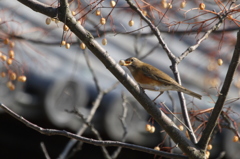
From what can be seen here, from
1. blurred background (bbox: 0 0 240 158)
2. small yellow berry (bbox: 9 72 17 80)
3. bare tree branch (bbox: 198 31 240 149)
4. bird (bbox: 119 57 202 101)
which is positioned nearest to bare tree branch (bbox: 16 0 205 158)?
bare tree branch (bbox: 198 31 240 149)

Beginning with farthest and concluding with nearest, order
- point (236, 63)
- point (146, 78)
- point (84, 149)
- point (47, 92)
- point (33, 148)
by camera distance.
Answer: point (84, 149)
point (33, 148)
point (47, 92)
point (146, 78)
point (236, 63)

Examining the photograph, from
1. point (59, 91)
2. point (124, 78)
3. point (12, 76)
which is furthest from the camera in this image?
point (59, 91)

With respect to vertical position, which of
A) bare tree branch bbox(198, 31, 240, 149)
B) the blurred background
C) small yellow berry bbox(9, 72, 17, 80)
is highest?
bare tree branch bbox(198, 31, 240, 149)

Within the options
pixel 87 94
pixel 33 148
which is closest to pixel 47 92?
pixel 87 94

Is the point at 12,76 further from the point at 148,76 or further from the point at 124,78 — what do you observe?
the point at 124,78

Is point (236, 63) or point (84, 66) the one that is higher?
point (236, 63)

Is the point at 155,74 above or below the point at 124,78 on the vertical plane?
below

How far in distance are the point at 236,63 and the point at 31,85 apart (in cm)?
274

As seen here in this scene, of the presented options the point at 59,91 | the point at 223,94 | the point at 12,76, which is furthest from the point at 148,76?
the point at 223,94

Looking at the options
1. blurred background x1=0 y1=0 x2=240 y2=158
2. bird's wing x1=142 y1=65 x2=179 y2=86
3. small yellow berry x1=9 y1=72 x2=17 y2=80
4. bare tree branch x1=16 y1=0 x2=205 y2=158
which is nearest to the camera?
bare tree branch x1=16 y1=0 x2=205 y2=158

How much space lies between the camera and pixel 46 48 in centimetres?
560

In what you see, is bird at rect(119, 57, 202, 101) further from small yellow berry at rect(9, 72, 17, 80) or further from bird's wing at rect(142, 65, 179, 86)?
small yellow berry at rect(9, 72, 17, 80)

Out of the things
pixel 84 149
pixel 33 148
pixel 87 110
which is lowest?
pixel 84 149

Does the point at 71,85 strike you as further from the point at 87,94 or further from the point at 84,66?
the point at 84,66
